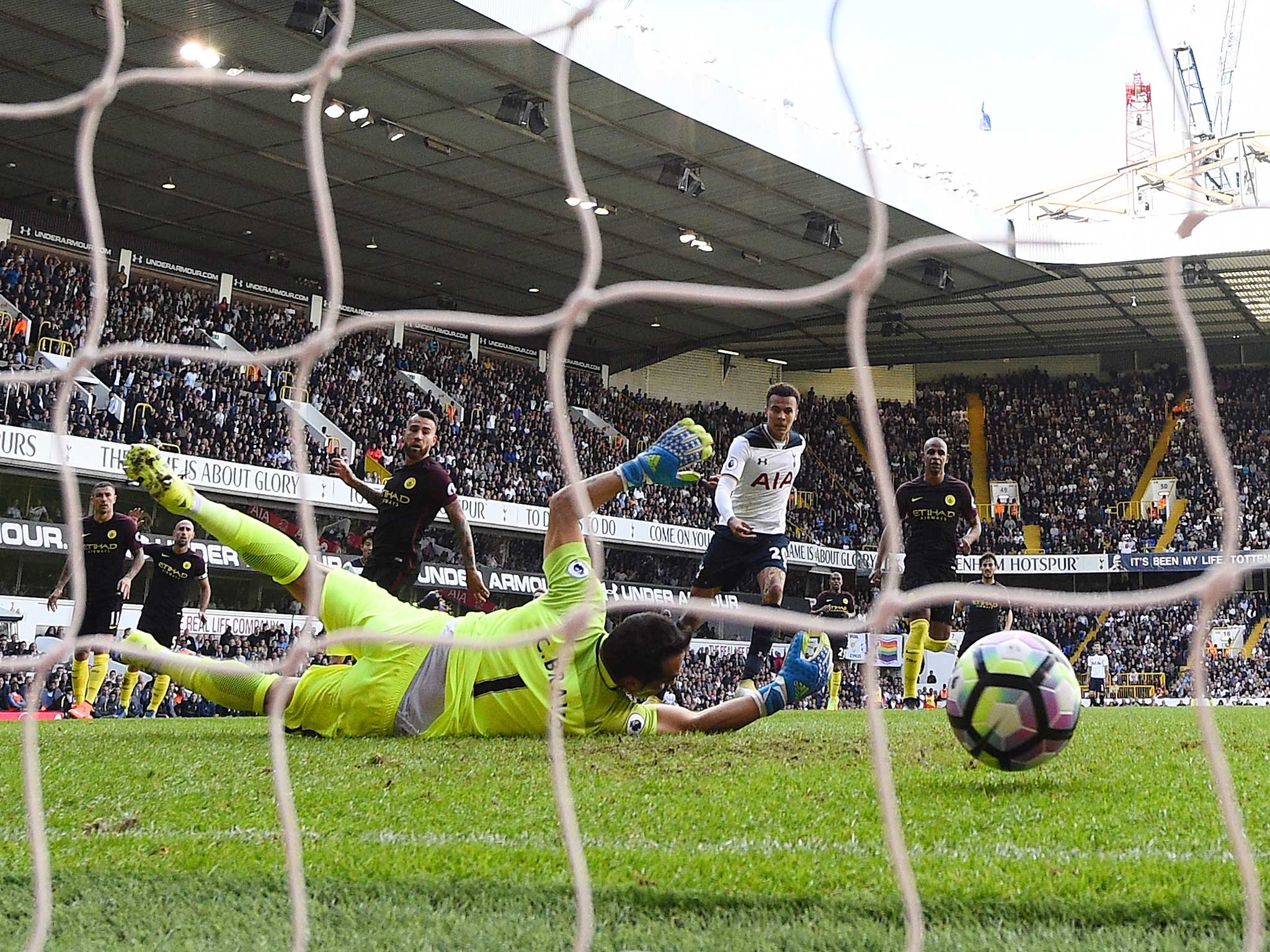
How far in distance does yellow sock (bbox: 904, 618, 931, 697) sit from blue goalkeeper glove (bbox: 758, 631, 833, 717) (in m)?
4.82

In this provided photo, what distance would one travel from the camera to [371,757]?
495 cm

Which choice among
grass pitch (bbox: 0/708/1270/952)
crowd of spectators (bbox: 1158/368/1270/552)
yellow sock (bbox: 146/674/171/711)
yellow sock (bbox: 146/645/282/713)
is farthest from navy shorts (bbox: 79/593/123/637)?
crowd of spectators (bbox: 1158/368/1270/552)

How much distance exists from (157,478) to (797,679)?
286cm

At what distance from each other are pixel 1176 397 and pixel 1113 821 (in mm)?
33350

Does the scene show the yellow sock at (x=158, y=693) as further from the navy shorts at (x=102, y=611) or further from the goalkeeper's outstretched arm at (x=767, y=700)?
the goalkeeper's outstretched arm at (x=767, y=700)

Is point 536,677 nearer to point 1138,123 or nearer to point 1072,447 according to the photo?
point 1138,123

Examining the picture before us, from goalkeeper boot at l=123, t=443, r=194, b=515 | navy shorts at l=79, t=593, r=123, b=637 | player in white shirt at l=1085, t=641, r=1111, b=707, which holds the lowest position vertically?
player in white shirt at l=1085, t=641, r=1111, b=707

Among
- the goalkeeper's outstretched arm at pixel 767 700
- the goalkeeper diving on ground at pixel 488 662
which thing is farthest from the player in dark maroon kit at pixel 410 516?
the goalkeeper's outstretched arm at pixel 767 700

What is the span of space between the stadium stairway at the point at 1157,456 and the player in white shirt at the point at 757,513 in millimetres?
26910

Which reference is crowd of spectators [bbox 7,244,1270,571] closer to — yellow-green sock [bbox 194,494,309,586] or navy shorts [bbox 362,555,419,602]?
navy shorts [bbox 362,555,419,602]

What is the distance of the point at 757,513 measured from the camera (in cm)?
855

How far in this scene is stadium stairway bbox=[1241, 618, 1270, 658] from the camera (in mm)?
30172

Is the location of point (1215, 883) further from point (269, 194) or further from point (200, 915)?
point (269, 194)

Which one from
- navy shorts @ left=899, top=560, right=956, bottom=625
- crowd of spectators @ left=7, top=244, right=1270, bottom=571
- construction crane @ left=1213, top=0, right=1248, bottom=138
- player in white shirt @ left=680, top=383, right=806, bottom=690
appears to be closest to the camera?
construction crane @ left=1213, top=0, right=1248, bottom=138
